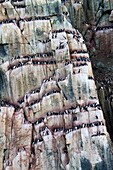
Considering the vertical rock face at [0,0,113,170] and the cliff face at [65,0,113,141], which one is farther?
the cliff face at [65,0,113,141]

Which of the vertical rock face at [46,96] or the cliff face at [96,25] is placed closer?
the vertical rock face at [46,96]

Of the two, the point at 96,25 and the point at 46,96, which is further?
the point at 96,25

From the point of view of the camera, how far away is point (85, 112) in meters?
47.6

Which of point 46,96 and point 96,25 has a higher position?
point 96,25

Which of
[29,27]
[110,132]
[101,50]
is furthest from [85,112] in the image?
[101,50]

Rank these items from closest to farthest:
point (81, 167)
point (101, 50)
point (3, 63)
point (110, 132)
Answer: point (81, 167) → point (3, 63) → point (110, 132) → point (101, 50)

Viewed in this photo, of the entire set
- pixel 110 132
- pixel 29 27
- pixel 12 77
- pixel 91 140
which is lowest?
pixel 110 132

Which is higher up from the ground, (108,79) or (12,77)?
(12,77)

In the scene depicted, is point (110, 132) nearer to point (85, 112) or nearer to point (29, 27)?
point (85, 112)

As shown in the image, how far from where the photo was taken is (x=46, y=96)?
48062mm

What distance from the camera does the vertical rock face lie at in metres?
46.6

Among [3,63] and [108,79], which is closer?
[3,63]

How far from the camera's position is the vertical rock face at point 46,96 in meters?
46.6

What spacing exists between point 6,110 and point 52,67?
581 centimetres
